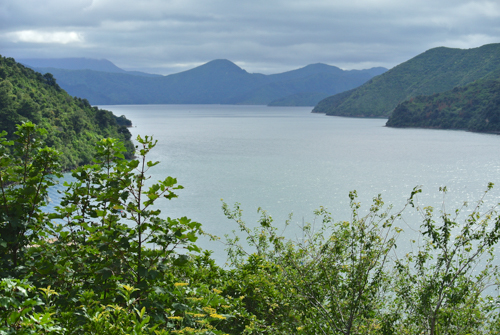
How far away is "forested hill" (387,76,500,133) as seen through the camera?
334 ft

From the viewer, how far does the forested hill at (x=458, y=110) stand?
101812 millimetres

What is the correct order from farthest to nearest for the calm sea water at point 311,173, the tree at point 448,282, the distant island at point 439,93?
1. the distant island at point 439,93
2. the calm sea water at point 311,173
3. the tree at point 448,282

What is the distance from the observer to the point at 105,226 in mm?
3738

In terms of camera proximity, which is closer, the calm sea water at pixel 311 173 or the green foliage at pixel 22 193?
the green foliage at pixel 22 193

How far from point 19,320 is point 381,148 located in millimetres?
74934

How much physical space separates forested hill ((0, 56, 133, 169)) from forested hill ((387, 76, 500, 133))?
294 ft

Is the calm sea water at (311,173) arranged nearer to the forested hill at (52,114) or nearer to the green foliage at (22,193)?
the forested hill at (52,114)

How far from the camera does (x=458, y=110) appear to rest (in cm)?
11494

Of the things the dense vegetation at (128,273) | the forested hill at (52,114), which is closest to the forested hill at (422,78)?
the forested hill at (52,114)

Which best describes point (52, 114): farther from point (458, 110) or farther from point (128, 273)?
point (458, 110)

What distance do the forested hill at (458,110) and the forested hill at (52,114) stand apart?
8964 centimetres

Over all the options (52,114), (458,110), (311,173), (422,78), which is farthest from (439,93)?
(52,114)

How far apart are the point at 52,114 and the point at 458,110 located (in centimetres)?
10758

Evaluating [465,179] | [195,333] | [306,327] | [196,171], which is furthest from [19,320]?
[465,179]
